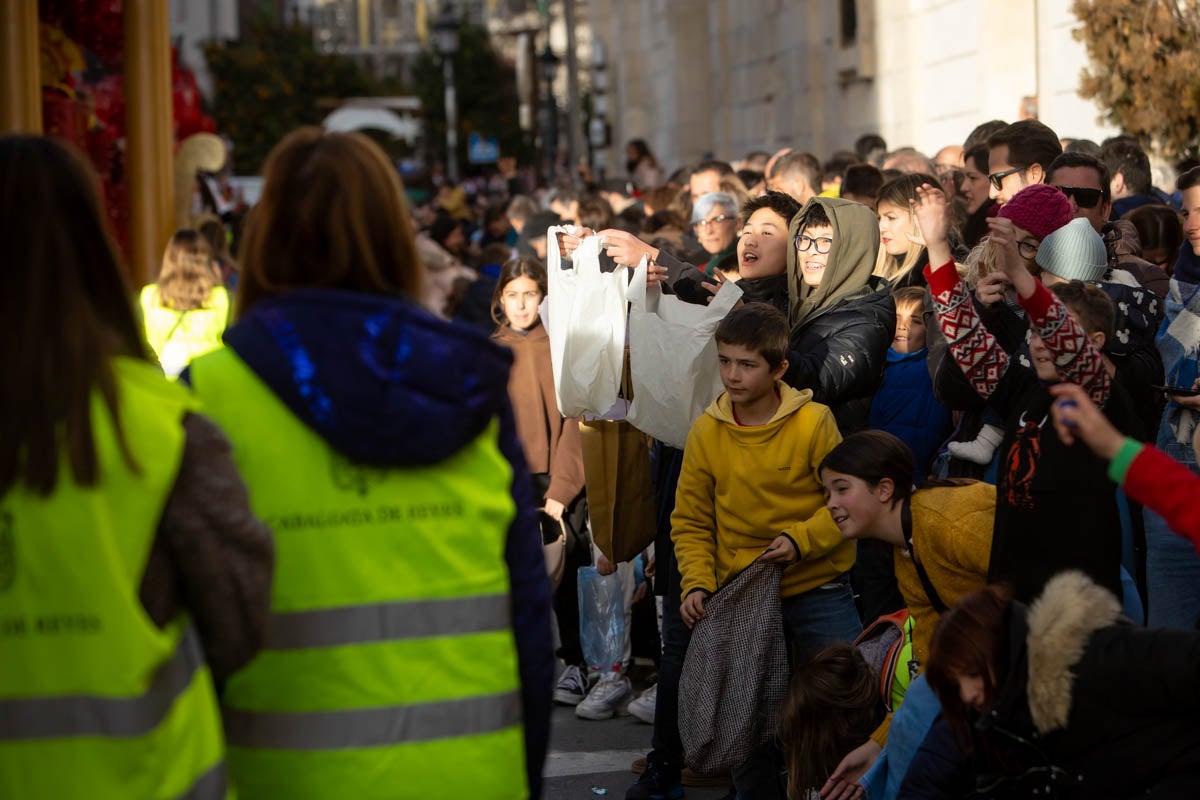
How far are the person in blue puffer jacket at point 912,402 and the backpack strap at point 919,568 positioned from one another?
169cm

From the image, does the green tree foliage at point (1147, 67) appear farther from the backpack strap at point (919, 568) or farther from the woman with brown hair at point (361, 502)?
the woman with brown hair at point (361, 502)

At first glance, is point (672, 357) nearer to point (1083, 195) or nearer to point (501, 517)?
point (1083, 195)

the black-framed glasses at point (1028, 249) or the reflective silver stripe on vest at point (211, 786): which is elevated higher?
the black-framed glasses at point (1028, 249)

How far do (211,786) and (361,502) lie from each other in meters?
0.50

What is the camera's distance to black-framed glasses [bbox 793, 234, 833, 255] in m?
5.68

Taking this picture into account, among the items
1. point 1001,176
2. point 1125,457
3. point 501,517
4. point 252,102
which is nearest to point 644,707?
point 1001,176

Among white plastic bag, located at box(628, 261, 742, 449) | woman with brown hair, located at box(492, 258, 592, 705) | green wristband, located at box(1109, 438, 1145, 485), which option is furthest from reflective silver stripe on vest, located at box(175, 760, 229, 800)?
woman with brown hair, located at box(492, 258, 592, 705)

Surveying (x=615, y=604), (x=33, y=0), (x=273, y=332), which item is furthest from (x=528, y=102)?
(x=273, y=332)

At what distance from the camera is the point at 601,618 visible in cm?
697

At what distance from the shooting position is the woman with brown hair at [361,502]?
2621 millimetres

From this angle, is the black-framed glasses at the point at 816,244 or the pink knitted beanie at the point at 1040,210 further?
the black-framed glasses at the point at 816,244

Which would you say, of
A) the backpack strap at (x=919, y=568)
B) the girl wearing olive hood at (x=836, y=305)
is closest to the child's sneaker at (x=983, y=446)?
the girl wearing olive hood at (x=836, y=305)

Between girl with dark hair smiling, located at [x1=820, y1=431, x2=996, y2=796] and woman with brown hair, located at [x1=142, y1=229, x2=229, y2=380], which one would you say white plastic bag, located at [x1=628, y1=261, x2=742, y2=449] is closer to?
girl with dark hair smiling, located at [x1=820, y1=431, x2=996, y2=796]

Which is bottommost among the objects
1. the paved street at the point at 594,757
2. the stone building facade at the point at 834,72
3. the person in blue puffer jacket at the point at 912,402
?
the paved street at the point at 594,757
